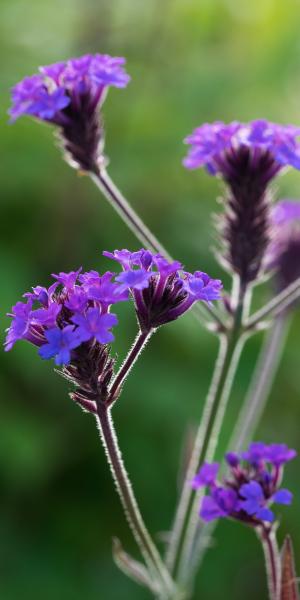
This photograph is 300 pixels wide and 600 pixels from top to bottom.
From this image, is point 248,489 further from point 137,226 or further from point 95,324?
point 137,226

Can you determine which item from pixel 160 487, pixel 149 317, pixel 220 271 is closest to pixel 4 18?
pixel 220 271

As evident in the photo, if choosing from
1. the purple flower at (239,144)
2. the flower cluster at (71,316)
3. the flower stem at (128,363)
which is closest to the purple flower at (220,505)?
the flower stem at (128,363)

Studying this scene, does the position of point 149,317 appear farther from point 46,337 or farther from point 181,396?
point 181,396

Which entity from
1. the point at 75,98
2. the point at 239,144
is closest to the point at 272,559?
the point at 239,144

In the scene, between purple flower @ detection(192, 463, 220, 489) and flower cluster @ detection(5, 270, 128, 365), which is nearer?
flower cluster @ detection(5, 270, 128, 365)

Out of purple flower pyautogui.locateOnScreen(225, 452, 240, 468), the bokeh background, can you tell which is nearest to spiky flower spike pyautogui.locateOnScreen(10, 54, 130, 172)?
purple flower pyautogui.locateOnScreen(225, 452, 240, 468)

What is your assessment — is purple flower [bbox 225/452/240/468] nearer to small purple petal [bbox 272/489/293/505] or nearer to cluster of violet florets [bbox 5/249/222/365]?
small purple petal [bbox 272/489/293/505]
